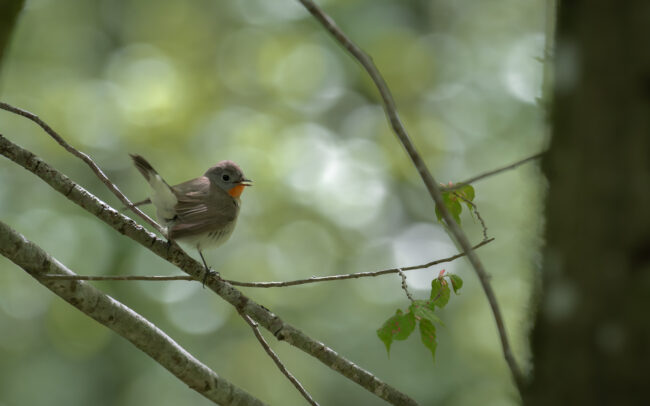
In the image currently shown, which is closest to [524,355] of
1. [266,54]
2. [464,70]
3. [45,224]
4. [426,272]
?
[426,272]

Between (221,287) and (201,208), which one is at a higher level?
(221,287)

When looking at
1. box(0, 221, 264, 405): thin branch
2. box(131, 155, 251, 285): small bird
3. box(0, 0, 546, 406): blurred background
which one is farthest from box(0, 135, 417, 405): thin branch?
box(0, 0, 546, 406): blurred background

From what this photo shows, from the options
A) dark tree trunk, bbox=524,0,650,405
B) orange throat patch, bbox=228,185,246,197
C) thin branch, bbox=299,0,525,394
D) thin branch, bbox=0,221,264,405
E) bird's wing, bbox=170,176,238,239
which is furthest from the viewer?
orange throat patch, bbox=228,185,246,197

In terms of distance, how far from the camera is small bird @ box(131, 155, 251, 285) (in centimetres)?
435

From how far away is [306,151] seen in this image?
1434 cm

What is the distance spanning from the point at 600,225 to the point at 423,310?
1843 millimetres

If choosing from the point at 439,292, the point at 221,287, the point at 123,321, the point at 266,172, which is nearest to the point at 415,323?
the point at 439,292

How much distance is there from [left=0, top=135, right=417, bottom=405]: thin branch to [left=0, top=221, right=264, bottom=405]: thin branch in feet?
1.16

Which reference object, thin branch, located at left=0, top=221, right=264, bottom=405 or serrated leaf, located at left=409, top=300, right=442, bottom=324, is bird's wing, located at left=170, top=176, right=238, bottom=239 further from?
serrated leaf, located at left=409, top=300, right=442, bottom=324

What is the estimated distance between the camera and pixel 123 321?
287cm

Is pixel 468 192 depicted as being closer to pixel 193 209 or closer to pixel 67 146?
pixel 67 146

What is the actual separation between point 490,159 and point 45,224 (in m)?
10.6

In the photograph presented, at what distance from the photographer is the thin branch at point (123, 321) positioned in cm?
279

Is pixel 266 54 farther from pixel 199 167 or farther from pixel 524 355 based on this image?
pixel 524 355
